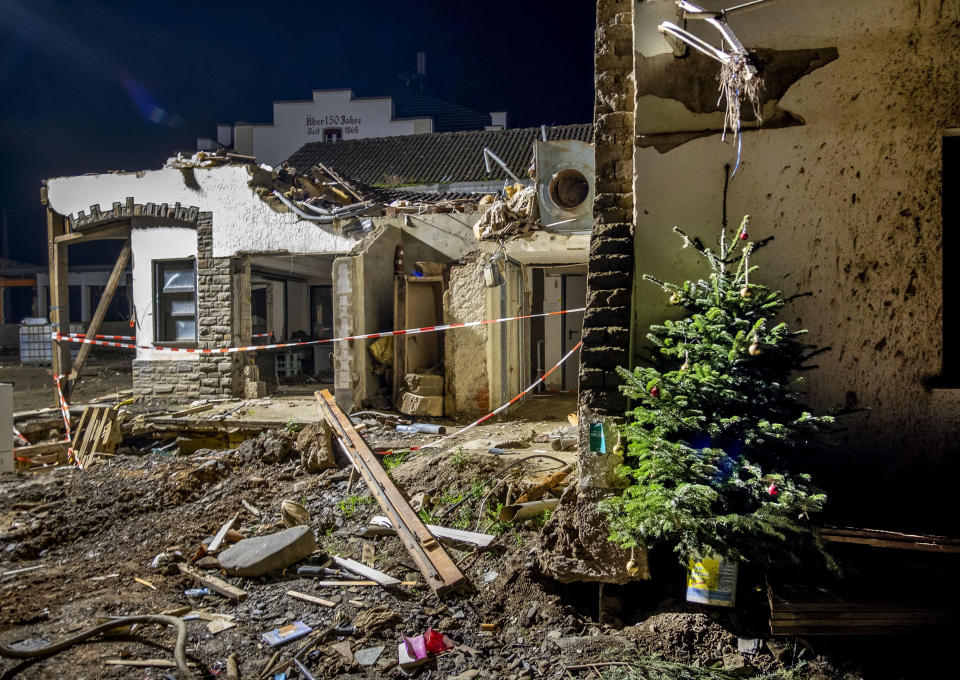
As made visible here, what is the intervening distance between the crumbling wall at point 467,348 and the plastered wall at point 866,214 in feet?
19.1

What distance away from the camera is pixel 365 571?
4707 mm

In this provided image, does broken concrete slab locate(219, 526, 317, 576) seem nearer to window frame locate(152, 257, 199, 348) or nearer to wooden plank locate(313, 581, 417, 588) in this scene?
wooden plank locate(313, 581, 417, 588)

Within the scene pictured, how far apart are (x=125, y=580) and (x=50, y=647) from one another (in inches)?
50.4

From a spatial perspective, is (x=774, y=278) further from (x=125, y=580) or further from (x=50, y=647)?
(x=125, y=580)

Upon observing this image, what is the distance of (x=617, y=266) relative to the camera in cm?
421

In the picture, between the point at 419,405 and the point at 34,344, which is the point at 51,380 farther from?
the point at 419,405

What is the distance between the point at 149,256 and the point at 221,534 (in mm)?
8655

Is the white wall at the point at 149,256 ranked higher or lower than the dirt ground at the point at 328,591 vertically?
higher

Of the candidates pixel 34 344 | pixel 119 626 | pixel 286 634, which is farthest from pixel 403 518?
pixel 34 344

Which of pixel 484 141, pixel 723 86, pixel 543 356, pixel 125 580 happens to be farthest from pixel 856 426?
pixel 484 141

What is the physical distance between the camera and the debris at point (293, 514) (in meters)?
5.77

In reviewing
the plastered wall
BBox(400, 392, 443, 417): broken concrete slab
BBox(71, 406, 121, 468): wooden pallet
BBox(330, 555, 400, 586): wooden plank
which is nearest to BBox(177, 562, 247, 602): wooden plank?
BBox(330, 555, 400, 586): wooden plank

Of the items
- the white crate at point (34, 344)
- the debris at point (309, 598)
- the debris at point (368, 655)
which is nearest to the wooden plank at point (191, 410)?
the debris at point (309, 598)

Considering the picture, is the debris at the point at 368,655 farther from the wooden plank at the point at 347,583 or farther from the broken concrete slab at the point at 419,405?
the broken concrete slab at the point at 419,405
